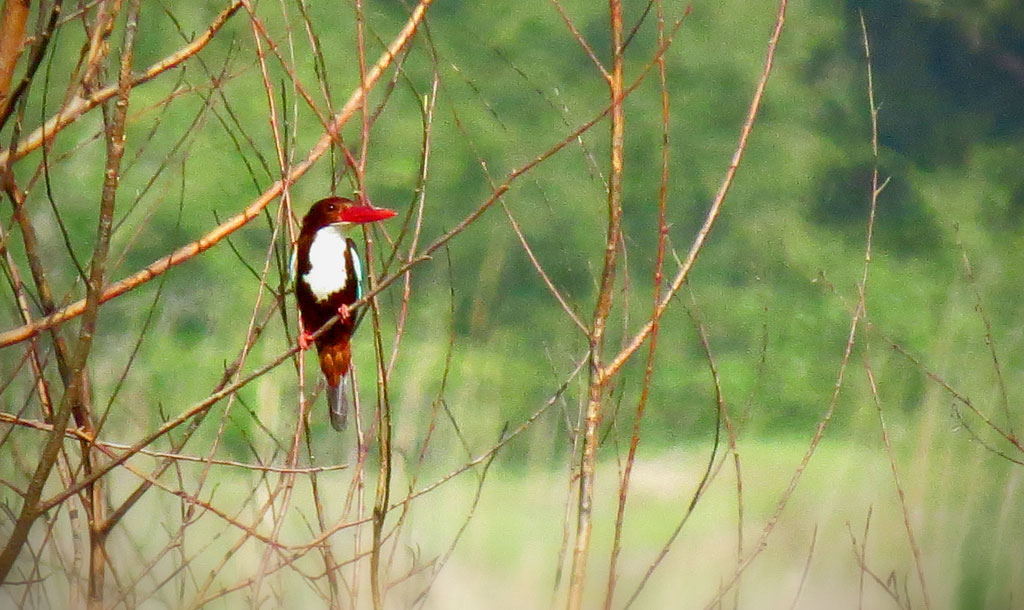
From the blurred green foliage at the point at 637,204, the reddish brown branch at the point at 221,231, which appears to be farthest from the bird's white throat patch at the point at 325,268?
the blurred green foliage at the point at 637,204

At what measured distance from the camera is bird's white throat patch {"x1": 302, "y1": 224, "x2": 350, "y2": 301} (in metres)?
2.08

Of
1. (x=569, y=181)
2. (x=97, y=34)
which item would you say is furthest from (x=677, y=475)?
(x=97, y=34)

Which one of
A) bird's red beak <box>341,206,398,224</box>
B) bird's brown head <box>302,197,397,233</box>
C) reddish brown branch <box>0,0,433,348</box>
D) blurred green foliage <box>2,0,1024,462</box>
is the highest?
blurred green foliage <box>2,0,1024,462</box>

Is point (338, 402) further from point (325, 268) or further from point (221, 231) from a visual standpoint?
point (221, 231)

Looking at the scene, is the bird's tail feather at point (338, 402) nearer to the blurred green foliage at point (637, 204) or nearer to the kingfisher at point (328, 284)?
the kingfisher at point (328, 284)

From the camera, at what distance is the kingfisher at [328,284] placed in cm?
205

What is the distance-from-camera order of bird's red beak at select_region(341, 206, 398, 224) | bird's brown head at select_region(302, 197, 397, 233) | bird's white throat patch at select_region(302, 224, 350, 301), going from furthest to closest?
bird's white throat patch at select_region(302, 224, 350, 301)
bird's brown head at select_region(302, 197, 397, 233)
bird's red beak at select_region(341, 206, 398, 224)

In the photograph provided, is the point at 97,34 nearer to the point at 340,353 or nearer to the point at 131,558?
the point at 340,353

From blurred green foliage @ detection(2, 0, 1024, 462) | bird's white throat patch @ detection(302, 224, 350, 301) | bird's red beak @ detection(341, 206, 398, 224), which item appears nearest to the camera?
bird's red beak @ detection(341, 206, 398, 224)

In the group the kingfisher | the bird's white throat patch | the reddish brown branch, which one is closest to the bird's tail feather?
the kingfisher

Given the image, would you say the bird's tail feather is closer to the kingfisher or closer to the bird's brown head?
the kingfisher

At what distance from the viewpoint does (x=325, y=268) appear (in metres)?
2.09

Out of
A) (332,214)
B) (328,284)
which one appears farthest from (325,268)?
(332,214)

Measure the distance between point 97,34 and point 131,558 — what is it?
161cm
